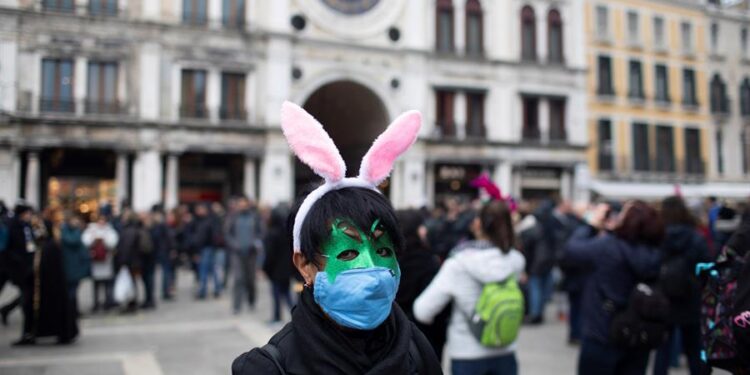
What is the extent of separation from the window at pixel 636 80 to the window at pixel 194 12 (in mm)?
23376

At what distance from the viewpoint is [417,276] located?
4.38 meters

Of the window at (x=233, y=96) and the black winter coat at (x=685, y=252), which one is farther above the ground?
the window at (x=233, y=96)

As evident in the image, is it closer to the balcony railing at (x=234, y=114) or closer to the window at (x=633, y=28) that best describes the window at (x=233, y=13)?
the balcony railing at (x=234, y=114)

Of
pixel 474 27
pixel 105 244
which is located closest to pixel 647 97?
pixel 474 27

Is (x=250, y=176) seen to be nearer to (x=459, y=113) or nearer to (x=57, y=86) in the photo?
(x=57, y=86)

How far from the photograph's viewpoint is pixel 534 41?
1217 inches

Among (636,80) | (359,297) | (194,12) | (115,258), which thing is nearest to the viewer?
(359,297)

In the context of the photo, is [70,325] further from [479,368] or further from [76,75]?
[76,75]

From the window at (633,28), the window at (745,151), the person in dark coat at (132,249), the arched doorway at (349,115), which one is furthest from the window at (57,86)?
the window at (745,151)

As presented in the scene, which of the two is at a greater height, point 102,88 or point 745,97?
point 745,97

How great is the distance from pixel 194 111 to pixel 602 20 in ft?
74.3

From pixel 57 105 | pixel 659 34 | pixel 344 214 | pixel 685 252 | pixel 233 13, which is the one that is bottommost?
pixel 685 252

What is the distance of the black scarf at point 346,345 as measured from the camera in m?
1.79

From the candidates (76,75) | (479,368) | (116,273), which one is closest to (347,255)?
(479,368)
